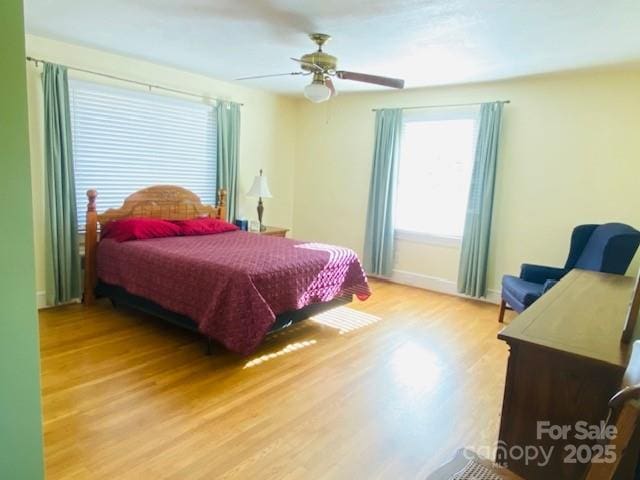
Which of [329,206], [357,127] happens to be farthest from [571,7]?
[329,206]

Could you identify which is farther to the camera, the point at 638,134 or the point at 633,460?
the point at 638,134

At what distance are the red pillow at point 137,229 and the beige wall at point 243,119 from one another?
567mm

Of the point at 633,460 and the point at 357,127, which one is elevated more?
the point at 357,127

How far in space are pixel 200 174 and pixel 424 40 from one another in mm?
2992

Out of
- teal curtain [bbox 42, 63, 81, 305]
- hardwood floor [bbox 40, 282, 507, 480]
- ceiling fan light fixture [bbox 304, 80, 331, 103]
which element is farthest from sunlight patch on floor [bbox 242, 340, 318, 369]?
teal curtain [bbox 42, 63, 81, 305]

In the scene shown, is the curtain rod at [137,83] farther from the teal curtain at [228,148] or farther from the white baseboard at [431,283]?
the white baseboard at [431,283]

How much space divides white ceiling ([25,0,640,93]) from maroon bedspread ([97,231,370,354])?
1.73 m

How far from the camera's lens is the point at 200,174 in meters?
5.06

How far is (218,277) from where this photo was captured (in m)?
3.00

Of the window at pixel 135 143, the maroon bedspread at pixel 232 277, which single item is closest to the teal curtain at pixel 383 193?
the maroon bedspread at pixel 232 277

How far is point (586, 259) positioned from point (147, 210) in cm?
424

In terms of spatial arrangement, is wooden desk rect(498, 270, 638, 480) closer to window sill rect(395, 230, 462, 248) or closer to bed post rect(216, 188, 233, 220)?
window sill rect(395, 230, 462, 248)

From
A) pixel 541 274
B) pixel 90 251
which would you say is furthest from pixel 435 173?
pixel 90 251

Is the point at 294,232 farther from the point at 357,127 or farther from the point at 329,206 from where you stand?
the point at 357,127
